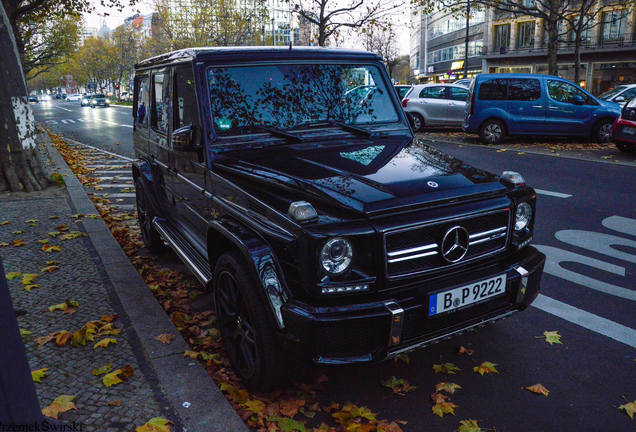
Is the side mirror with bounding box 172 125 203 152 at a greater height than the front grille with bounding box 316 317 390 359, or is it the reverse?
the side mirror with bounding box 172 125 203 152

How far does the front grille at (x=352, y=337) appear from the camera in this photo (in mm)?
2539

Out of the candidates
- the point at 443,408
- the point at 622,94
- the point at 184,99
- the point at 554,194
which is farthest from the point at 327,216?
the point at 622,94

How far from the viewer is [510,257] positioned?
321 cm

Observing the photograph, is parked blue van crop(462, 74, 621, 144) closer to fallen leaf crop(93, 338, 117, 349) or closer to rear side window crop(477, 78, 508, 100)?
rear side window crop(477, 78, 508, 100)

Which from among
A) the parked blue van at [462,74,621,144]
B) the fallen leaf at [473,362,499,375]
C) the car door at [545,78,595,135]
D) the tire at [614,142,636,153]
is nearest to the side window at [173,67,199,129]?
the fallen leaf at [473,362,499,375]

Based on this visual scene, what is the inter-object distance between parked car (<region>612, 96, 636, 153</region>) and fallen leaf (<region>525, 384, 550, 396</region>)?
1091 cm

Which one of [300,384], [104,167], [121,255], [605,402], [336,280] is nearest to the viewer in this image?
[336,280]

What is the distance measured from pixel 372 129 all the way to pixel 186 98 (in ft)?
4.69

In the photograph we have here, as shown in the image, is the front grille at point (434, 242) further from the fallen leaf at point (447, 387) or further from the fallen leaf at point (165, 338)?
the fallen leaf at point (165, 338)

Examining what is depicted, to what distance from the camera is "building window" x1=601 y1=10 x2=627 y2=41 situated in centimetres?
4628

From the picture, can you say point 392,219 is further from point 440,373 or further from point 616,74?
point 616,74

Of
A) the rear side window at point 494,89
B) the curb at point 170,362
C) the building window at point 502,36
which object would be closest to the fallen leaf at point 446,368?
the curb at point 170,362

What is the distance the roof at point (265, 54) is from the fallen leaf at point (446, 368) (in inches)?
94.6

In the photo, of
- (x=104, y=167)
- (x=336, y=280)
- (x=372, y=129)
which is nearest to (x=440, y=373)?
(x=336, y=280)
